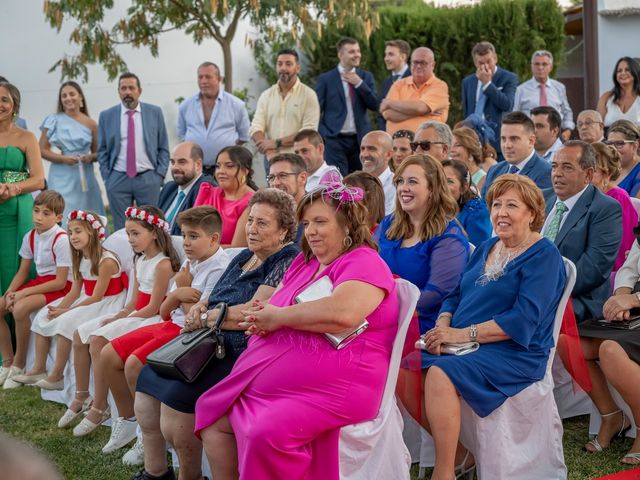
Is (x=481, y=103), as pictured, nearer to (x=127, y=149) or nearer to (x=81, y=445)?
(x=127, y=149)

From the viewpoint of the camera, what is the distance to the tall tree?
9.92 meters

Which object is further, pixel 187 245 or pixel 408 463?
pixel 187 245

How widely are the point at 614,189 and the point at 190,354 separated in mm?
2762

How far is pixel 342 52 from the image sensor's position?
29.4 ft

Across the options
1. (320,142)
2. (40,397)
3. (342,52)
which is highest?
(342,52)

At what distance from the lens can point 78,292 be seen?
6180mm

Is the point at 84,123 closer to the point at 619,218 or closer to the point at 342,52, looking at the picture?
the point at 342,52

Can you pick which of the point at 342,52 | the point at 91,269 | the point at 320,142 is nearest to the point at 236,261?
the point at 91,269

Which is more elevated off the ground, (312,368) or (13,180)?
(13,180)

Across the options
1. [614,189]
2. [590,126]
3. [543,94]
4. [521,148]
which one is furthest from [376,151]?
[543,94]

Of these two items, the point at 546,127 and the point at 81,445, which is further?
the point at 546,127

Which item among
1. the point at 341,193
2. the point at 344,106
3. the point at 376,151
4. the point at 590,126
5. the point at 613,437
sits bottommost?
the point at 613,437

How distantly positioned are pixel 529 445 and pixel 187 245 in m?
2.04

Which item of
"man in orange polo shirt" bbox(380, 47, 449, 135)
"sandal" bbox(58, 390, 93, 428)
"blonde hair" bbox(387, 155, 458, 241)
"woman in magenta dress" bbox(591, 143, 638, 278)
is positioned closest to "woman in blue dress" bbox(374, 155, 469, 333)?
"blonde hair" bbox(387, 155, 458, 241)
